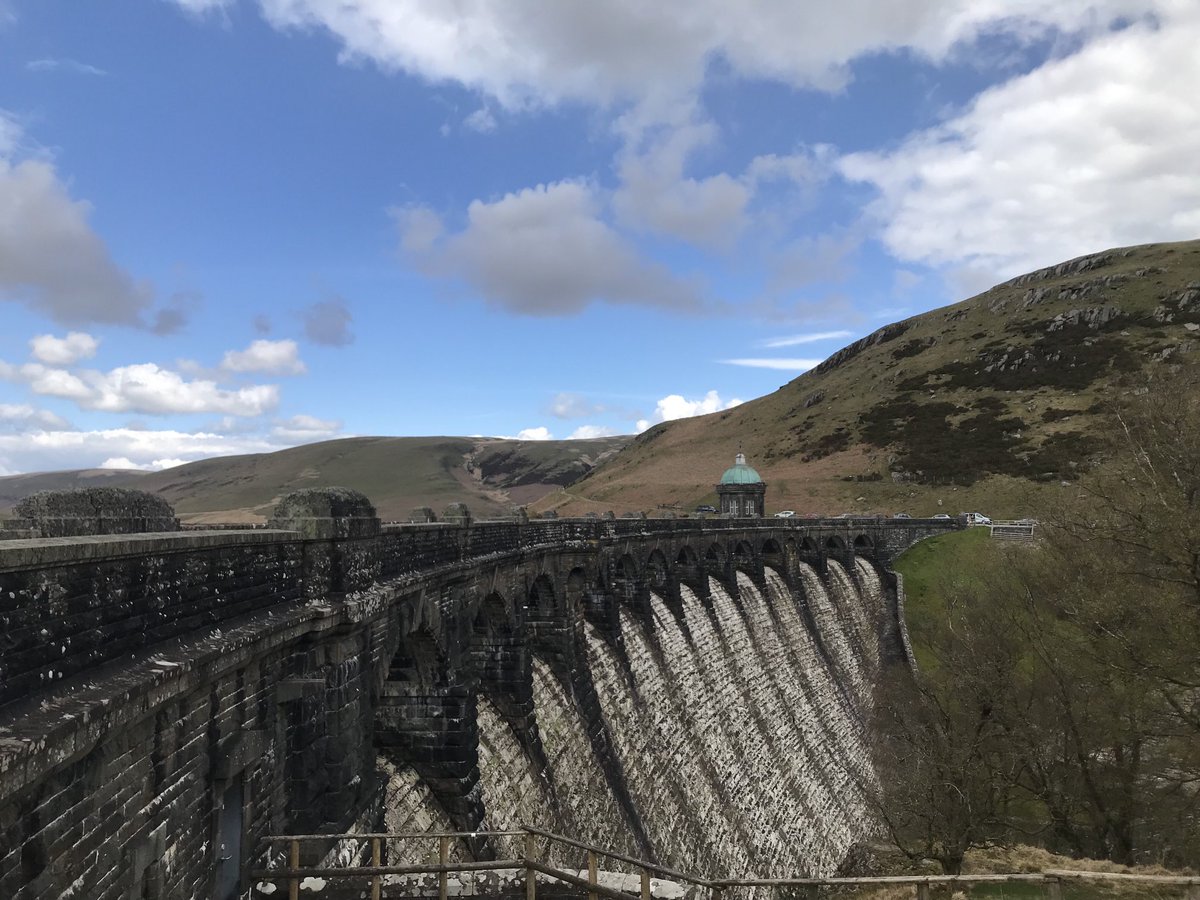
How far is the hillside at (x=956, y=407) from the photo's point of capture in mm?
97875

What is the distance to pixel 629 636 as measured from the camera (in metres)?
30.5

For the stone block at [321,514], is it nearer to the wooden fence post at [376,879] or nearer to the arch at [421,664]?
the arch at [421,664]

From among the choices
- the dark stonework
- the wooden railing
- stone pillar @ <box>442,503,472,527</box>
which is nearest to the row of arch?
stone pillar @ <box>442,503,472,527</box>

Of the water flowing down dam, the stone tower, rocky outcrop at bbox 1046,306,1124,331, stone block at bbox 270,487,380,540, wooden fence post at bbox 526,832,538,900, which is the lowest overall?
the water flowing down dam

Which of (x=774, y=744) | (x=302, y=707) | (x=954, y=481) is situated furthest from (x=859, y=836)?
(x=954, y=481)

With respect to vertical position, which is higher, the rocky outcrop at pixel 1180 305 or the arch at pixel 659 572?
the rocky outcrop at pixel 1180 305

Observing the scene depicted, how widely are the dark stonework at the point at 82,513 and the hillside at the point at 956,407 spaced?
88664mm

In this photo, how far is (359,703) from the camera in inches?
450

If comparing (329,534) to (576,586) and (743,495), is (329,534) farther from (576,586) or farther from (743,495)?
(743,495)

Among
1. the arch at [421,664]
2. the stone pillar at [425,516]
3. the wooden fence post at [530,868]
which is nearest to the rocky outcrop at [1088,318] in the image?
the stone pillar at [425,516]

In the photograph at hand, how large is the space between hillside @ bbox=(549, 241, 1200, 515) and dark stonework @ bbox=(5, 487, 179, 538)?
291 feet

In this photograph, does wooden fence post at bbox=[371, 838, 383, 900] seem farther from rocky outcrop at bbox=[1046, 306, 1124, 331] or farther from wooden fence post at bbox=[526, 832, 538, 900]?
rocky outcrop at bbox=[1046, 306, 1124, 331]

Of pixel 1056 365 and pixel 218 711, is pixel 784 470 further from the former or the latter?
pixel 218 711

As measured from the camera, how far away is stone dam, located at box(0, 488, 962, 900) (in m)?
5.80
